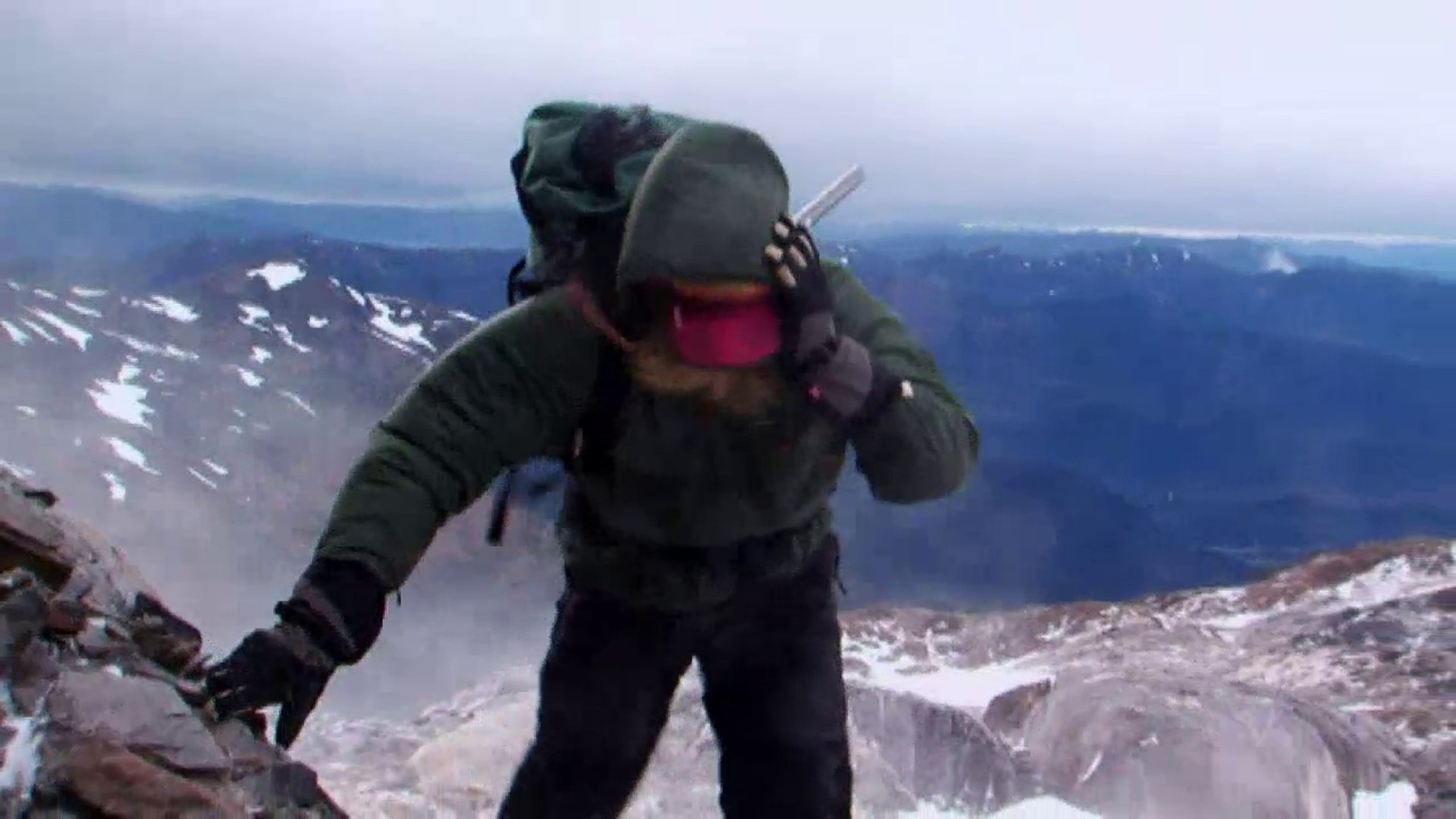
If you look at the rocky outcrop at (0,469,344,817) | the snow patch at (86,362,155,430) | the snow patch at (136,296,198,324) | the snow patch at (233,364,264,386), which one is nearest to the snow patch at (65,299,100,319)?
the snow patch at (86,362,155,430)

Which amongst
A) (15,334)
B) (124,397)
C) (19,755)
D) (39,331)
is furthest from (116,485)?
(19,755)

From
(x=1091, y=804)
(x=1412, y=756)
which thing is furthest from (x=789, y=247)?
(x=1412, y=756)

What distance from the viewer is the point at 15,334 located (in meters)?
168

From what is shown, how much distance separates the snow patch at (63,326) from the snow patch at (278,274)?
2660 centimetres

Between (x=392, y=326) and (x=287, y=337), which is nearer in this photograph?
(x=287, y=337)

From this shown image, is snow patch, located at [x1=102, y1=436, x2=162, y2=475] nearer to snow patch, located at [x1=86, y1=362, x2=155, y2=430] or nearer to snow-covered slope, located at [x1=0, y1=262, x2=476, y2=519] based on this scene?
snow-covered slope, located at [x1=0, y1=262, x2=476, y2=519]

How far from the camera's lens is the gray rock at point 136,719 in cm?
386

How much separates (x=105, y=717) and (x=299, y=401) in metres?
174

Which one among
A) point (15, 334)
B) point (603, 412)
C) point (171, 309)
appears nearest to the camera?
point (603, 412)

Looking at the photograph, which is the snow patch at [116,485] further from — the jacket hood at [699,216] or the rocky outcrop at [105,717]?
the jacket hood at [699,216]

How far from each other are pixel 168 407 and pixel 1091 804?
166 meters

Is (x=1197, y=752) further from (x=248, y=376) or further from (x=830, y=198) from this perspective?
(x=248, y=376)

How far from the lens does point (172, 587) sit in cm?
12288

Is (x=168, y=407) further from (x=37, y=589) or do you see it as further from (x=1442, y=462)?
(x=37, y=589)
